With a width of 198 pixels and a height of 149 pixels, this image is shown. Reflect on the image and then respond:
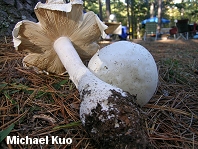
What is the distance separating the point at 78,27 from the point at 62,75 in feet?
2.06

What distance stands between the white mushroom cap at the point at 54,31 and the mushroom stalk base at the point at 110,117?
61 centimetres

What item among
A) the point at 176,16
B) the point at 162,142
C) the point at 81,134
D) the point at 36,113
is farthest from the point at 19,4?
the point at 176,16

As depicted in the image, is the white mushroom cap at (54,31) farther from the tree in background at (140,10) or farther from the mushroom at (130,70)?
the tree in background at (140,10)

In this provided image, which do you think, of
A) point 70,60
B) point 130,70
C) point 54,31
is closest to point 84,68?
point 70,60

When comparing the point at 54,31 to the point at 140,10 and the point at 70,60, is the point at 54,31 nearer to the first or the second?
the point at 70,60

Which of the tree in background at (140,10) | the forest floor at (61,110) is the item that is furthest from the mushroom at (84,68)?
the tree in background at (140,10)

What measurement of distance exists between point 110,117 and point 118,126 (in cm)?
7

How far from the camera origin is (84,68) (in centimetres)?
146

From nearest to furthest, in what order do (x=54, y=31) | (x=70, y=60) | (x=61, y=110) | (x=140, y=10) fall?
(x=61, y=110) < (x=70, y=60) < (x=54, y=31) < (x=140, y=10)

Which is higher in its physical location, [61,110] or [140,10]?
[140,10]

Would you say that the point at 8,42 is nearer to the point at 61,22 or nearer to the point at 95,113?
the point at 61,22

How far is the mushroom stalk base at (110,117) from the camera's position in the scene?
99 centimetres

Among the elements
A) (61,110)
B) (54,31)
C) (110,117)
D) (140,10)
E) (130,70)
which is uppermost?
(140,10)

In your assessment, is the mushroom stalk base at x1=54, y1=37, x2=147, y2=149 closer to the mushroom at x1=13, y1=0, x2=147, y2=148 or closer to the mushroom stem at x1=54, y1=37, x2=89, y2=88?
the mushroom at x1=13, y1=0, x2=147, y2=148
